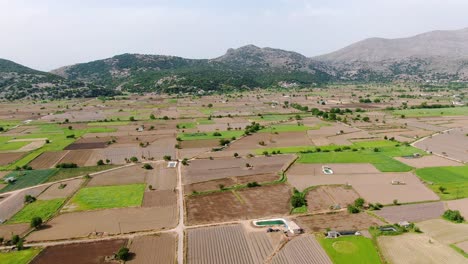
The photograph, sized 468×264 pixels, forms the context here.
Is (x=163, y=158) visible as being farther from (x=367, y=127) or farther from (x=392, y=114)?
(x=392, y=114)

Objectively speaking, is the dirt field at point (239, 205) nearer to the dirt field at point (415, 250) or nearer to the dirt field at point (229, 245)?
the dirt field at point (229, 245)

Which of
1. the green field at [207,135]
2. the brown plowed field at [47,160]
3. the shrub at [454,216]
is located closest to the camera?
the shrub at [454,216]

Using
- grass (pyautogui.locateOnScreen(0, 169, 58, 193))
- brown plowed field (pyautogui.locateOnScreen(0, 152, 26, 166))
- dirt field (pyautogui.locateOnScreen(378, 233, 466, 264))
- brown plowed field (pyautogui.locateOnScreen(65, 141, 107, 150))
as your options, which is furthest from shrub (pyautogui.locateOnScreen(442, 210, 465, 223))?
brown plowed field (pyautogui.locateOnScreen(0, 152, 26, 166))

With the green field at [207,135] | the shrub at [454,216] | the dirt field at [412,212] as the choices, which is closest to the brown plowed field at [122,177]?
the green field at [207,135]

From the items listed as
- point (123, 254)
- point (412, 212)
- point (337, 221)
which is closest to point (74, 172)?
point (123, 254)

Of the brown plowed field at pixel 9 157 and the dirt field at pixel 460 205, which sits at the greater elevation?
the brown plowed field at pixel 9 157

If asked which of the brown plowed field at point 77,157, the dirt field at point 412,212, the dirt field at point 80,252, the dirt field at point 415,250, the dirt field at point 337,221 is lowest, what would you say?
the dirt field at point 415,250

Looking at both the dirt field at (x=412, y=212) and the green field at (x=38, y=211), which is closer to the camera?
the dirt field at (x=412, y=212)

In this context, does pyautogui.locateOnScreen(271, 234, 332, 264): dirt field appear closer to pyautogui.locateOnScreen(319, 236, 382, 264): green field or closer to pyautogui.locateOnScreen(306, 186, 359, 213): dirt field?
pyautogui.locateOnScreen(319, 236, 382, 264): green field

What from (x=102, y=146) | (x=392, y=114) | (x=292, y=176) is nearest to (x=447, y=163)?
(x=292, y=176)
